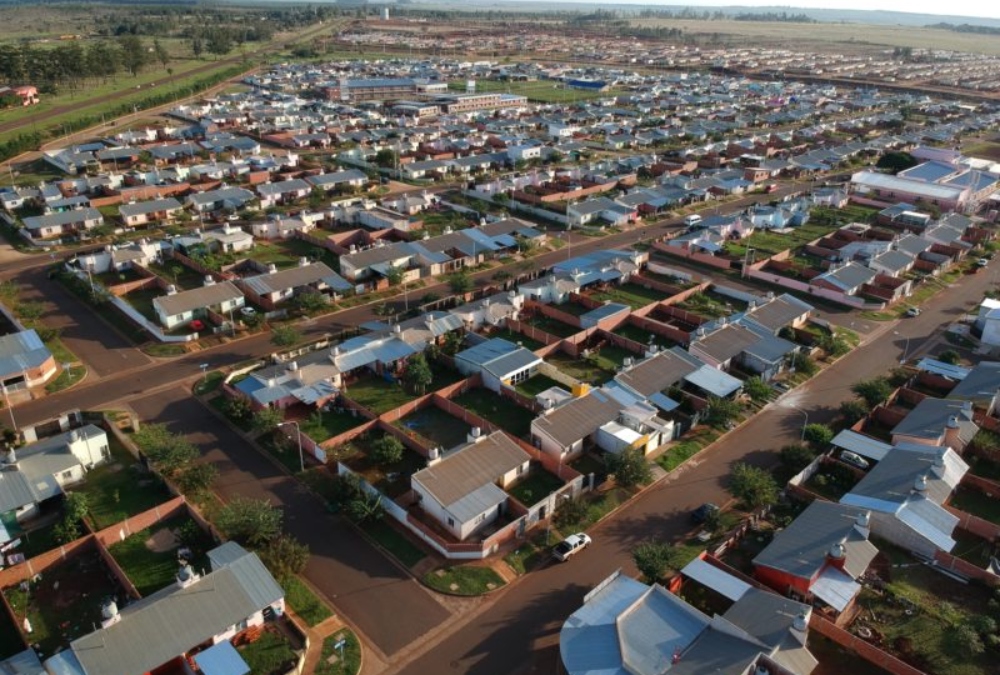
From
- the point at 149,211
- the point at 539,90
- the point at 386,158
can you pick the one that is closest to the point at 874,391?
the point at 149,211

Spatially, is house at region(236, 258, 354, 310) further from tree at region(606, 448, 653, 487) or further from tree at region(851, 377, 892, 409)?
tree at region(851, 377, 892, 409)

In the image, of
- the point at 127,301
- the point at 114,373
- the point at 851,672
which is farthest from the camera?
the point at 127,301

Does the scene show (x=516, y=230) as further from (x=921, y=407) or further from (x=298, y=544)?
(x=298, y=544)

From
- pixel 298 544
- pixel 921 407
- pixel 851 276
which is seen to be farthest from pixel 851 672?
pixel 851 276

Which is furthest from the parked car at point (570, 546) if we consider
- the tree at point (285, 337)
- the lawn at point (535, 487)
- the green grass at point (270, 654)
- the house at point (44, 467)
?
the tree at point (285, 337)

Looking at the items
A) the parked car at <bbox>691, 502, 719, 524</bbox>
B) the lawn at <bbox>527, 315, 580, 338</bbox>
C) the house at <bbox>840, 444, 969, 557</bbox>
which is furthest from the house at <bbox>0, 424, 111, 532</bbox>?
the house at <bbox>840, 444, 969, 557</bbox>

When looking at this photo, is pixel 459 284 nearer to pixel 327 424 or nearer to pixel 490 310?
pixel 490 310
